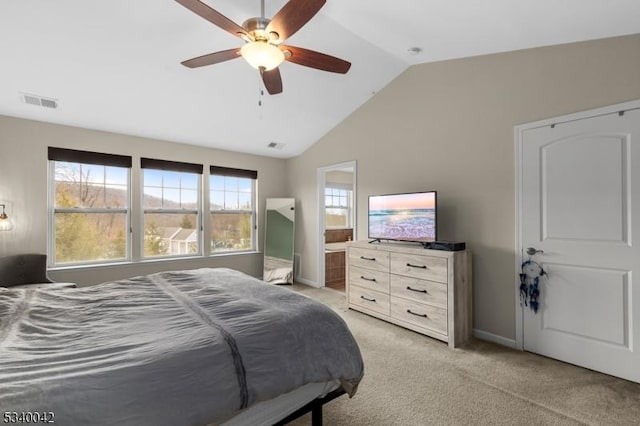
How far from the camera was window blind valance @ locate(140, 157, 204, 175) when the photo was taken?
4.25 m

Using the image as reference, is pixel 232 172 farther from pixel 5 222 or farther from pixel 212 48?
pixel 5 222

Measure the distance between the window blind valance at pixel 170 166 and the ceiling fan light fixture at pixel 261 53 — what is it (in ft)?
10.0

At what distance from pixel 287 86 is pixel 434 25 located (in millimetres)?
1707

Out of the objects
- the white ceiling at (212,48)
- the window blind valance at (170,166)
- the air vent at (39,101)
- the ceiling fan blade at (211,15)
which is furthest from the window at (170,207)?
the ceiling fan blade at (211,15)

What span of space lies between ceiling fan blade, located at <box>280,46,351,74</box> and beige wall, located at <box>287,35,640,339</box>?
5.41 feet

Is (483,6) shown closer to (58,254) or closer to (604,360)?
(604,360)

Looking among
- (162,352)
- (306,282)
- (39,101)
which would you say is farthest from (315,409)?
(39,101)

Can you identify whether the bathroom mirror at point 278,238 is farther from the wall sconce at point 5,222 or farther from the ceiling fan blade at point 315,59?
the ceiling fan blade at point 315,59

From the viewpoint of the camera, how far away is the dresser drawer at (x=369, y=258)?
3.43 m

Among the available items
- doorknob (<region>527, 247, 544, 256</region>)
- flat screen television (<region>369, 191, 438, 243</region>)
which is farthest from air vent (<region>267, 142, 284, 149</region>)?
doorknob (<region>527, 247, 544, 256</region>)

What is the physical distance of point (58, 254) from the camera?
3.74 metres

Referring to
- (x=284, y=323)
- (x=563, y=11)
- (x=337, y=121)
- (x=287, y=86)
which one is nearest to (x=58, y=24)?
(x=287, y=86)

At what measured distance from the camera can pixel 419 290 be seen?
308 cm

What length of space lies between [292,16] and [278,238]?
402 cm
